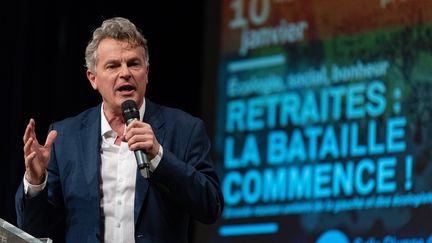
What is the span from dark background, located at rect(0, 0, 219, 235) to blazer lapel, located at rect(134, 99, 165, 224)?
2678 mm

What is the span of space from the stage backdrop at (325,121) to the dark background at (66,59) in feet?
2.38

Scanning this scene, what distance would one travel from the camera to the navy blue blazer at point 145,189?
2.71 m

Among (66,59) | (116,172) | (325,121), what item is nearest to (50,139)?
(116,172)

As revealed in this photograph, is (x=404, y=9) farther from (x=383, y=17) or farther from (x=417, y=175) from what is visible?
(x=417, y=175)

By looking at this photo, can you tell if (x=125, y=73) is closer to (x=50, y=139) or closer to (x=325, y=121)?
(x=50, y=139)

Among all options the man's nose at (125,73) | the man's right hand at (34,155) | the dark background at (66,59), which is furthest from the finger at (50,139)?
the dark background at (66,59)

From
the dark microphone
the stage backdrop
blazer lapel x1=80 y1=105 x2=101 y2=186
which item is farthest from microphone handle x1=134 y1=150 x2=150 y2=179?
the stage backdrop

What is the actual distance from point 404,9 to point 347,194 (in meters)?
0.85

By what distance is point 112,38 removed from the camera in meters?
2.89

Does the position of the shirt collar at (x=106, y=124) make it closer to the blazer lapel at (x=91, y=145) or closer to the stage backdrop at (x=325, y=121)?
the blazer lapel at (x=91, y=145)

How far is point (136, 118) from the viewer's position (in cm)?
265

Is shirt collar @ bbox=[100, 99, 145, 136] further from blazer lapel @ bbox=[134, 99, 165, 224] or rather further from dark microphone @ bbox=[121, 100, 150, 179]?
dark microphone @ bbox=[121, 100, 150, 179]

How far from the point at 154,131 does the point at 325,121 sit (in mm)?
1832

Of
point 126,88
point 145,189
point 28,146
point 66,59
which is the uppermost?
point 66,59
